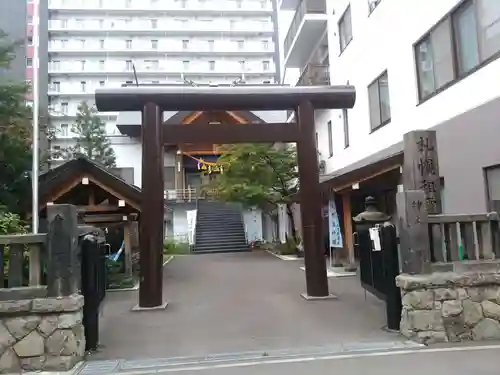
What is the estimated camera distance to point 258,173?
71.3ft

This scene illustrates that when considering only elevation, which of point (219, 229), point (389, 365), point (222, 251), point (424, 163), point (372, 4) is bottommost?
point (389, 365)

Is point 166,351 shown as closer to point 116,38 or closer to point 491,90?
point 491,90

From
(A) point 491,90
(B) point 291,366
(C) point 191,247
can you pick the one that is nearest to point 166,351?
(B) point 291,366

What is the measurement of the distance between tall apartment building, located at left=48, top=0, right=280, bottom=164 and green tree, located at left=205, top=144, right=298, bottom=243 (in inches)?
1306

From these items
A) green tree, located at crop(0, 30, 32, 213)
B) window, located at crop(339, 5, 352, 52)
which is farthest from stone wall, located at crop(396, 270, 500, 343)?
window, located at crop(339, 5, 352, 52)

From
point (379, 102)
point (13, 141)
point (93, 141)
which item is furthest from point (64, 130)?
point (379, 102)

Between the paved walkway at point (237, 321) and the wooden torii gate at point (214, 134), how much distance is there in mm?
795

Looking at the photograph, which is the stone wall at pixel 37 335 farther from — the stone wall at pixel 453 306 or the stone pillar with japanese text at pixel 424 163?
the stone pillar with japanese text at pixel 424 163

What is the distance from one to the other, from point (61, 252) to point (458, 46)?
9260mm

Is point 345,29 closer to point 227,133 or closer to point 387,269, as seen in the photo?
point 227,133

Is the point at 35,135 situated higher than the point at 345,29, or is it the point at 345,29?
the point at 345,29

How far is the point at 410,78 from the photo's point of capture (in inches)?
499

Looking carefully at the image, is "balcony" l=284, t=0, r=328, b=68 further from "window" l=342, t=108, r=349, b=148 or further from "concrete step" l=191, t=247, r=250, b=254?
"concrete step" l=191, t=247, r=250, b=254

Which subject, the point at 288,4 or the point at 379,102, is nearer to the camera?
the point at 379,102
